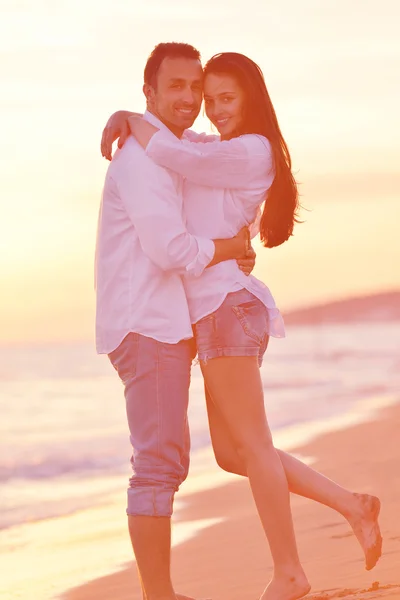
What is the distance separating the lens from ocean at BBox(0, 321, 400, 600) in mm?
6777

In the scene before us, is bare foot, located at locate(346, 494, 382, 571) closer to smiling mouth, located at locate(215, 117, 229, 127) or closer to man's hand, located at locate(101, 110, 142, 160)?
smiling mouth, located at locate(215, 117, 229, 127)

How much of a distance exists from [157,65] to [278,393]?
10286mm

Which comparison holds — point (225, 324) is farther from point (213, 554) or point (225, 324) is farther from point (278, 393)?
point (278, 393)

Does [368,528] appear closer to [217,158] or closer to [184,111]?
[217,158]

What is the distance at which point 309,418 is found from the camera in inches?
474

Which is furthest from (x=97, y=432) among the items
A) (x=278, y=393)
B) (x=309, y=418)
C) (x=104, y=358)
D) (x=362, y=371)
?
(x=104, y=358)

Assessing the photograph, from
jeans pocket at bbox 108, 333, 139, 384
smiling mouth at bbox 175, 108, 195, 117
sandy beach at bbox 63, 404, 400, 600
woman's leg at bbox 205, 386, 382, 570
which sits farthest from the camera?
sandy beach at bbox 63, 404, 400, 600

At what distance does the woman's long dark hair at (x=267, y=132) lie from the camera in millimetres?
4590

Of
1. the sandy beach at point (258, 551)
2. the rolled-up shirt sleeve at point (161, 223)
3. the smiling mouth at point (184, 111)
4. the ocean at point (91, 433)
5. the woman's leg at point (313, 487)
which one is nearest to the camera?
the rolled-up shirt sleeve at point (161, 223)

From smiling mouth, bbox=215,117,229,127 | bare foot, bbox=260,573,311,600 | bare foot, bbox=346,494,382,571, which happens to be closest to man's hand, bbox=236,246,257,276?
smiling mouth, bbox=215,117,229,127

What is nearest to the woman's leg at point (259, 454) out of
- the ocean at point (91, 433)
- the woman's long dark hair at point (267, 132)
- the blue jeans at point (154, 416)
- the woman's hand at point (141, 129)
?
the blue jeans at point (154, 416)

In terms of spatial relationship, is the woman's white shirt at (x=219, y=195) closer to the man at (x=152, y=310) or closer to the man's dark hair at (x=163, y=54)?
the man at (x=152, y=310)

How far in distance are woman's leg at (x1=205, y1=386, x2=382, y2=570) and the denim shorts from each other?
0.26 meters

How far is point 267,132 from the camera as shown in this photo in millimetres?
4648
